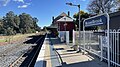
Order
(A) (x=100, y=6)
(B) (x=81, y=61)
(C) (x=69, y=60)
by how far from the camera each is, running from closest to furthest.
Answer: (B) (x=81, y=61) → (C) (x=69, y=60) → (A) (x=100, y=6)

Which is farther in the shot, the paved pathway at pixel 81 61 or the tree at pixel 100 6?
the tree at pixel 100 6

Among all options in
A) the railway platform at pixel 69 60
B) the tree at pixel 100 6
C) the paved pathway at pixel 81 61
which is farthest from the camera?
the tree at pixel 100 6

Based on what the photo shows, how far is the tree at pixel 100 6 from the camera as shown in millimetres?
54231

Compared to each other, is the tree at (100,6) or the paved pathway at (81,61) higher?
the tree at (100,6)

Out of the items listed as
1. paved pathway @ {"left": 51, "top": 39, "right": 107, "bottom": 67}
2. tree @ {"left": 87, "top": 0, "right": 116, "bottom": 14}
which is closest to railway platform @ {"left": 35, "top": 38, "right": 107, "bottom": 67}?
paved pathway @ {"left": 51, "top": 39, "right": 107, "bottom": 67}

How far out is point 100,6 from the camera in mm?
55812

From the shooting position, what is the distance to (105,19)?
848cm

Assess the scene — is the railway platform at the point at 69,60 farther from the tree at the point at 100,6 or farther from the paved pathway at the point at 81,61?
the tree at the point at 100,6

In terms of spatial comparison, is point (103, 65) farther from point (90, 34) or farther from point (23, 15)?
point (23, 15)

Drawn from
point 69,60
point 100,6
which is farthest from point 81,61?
point 100,6

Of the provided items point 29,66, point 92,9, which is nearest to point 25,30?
point 92,9

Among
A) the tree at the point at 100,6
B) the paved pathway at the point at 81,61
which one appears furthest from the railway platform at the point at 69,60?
the tree at the point at 100,6

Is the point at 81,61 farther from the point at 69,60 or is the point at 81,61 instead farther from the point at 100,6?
the point at 100,6

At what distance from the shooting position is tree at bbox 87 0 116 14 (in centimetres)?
5423
